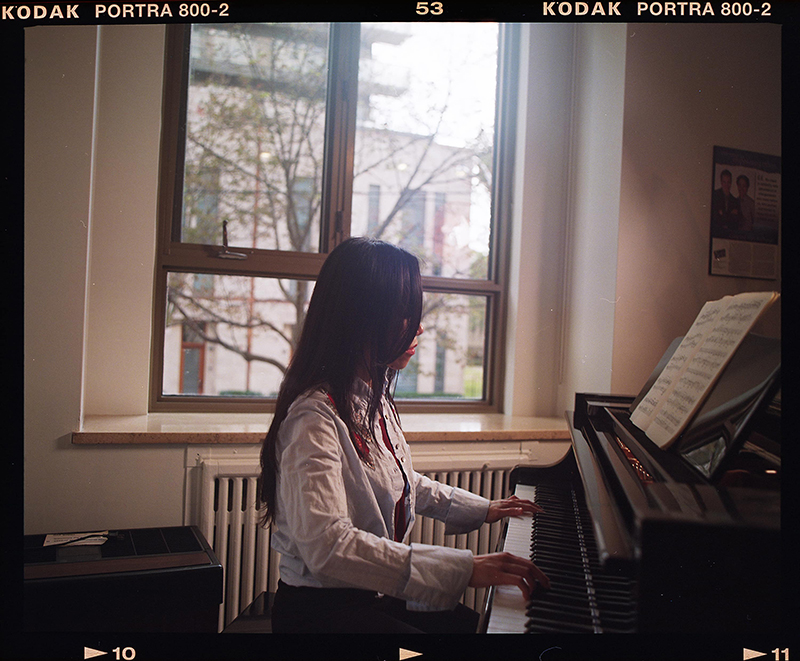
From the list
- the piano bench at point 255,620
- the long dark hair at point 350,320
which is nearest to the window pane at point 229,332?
the piano bench at point 255,620

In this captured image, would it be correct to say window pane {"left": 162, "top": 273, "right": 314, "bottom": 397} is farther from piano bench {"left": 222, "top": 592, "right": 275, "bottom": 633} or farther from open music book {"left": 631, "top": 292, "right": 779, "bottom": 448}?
open music book {"left": 631, "top": 292, "right": 779, "bottom": 448}

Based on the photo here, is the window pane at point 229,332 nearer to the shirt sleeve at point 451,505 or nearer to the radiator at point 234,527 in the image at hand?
the radiator at point 234,527

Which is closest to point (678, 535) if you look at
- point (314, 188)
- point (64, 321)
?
point (64, 321)

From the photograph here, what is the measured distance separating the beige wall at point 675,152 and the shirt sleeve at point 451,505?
0.74 m

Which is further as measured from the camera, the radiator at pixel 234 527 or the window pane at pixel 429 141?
the window pane at pixel 429 141

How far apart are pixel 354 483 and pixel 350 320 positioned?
0.30 m

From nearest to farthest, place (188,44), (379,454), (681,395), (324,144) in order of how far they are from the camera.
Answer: (681,395), (379,454), (188,44), (324,144)

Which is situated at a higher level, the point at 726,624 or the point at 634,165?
the point at 634,165

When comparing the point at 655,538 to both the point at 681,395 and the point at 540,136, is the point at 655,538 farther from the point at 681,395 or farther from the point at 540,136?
the point at 540,136

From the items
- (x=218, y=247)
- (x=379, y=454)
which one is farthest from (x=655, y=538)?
(x=218, y=247)

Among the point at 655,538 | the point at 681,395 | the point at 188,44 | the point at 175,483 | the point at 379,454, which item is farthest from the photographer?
the point at 188,44

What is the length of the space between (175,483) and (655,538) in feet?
4.69

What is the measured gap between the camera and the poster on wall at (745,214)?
1.23m

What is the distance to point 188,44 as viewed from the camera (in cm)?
202
